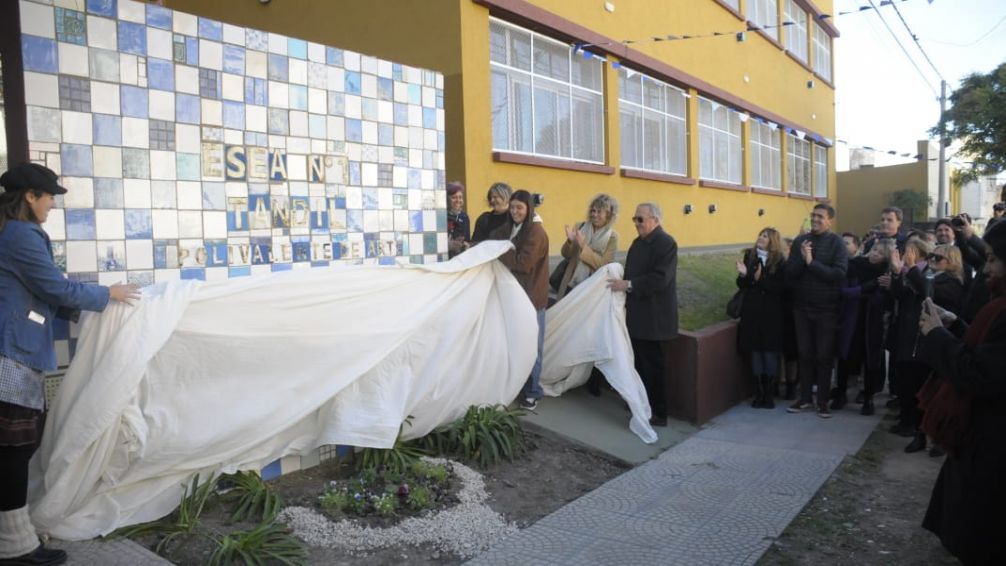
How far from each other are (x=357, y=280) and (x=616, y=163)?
6908 mm

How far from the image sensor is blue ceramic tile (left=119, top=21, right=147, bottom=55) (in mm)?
4145

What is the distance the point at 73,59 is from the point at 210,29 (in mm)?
853

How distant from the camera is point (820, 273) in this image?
6.92 metres

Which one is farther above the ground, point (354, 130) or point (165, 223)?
Answer: point (354, 130)

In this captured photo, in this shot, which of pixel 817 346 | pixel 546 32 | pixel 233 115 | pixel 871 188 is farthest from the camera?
pixel 871 188

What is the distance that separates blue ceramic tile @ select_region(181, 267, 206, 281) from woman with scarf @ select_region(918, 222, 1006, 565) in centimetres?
398

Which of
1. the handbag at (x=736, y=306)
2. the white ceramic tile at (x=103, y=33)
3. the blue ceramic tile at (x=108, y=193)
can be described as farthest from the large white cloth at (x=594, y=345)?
the white ceramic tile at (x=103, y=33)

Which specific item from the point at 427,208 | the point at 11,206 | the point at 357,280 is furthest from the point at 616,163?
the point at 11,206

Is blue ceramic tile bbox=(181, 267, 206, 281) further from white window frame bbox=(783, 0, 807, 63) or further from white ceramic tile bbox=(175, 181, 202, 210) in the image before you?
white window frame bbox=(783, 0, 807, 63)

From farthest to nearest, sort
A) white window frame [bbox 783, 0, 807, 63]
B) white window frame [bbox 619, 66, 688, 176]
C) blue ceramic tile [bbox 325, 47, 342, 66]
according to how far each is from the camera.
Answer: white window frame [bbox 783, 0, 807, 63] < white window frame [bbox 619, 66, 688, 176] < blue ceramic tile [bbox 325, 47, 342, 66]

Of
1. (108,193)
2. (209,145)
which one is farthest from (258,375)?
(209,145)

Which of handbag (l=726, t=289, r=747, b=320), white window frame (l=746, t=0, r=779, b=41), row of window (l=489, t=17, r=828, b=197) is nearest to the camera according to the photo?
handbag (l=726, t=289, r=747, b=320)

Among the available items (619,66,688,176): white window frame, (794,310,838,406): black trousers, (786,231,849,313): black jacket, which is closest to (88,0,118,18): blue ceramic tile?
(786,231,849,313): black jacket

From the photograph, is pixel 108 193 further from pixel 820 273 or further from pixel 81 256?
pixel 820 273
